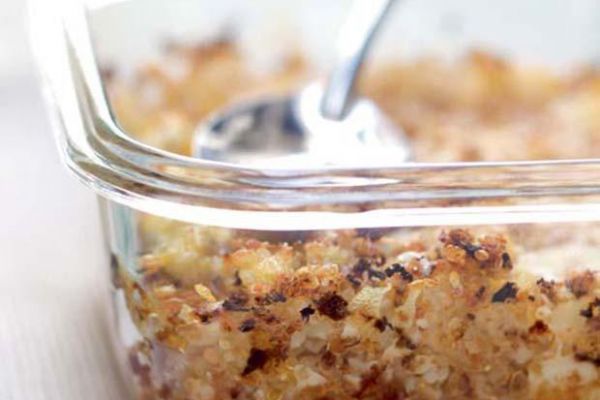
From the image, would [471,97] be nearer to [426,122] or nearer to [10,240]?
[426,122]

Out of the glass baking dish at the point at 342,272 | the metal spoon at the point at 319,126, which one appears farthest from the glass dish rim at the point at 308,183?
the metal spoon at the point at 319,126

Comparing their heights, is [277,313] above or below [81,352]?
above

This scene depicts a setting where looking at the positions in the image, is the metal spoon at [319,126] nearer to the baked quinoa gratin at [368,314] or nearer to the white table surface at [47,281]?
the white table surface at [47,281]

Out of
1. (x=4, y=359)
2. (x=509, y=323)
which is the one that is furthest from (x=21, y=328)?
(x=509, y=323)

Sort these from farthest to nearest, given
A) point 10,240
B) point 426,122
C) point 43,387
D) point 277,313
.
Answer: point 426,122 → point 10,240 → point 43,387 → point 277,313

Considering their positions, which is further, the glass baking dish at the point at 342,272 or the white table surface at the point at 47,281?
the white table surface at the point at 47,281

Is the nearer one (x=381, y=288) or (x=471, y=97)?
(x=381, y=288)
